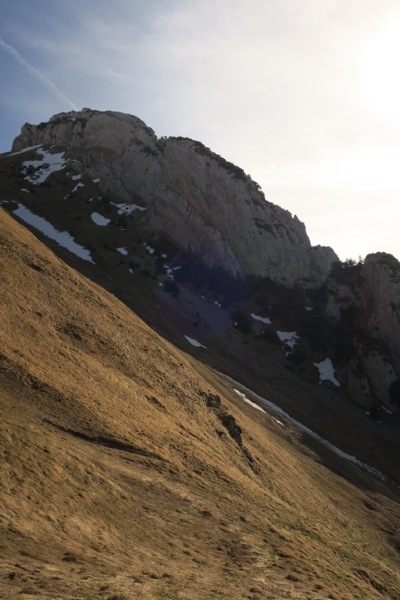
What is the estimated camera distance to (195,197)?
116 meters

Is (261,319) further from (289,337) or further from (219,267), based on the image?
(219,267)

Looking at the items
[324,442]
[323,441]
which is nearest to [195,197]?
[323,441]

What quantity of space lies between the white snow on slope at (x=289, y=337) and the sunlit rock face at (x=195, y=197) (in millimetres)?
20430

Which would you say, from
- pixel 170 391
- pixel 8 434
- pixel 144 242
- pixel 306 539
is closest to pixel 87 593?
pixel 8 434

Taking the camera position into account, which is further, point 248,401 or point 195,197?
point 195,197

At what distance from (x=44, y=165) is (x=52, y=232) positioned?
4494cm

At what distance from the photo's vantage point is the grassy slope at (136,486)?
12.7 meters

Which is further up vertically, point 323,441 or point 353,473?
point 323,441

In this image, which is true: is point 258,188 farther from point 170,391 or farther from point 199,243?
point 170,391

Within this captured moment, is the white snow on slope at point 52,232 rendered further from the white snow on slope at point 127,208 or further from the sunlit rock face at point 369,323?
the sunlit rock face at point 369,323

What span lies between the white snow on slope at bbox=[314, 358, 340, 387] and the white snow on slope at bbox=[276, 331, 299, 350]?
663cm

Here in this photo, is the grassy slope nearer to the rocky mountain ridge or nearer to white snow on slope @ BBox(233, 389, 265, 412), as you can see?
white snow on slope @ BBox(233, 389, 265, 412)

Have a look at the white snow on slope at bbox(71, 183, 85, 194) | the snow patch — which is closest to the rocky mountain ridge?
the white snow on slope at bbox(71, 183, 85, 194)

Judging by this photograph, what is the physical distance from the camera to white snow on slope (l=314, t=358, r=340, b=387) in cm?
7869
